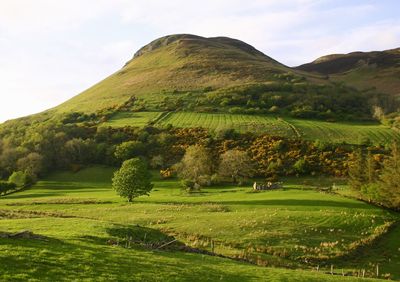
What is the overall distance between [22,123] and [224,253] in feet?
424

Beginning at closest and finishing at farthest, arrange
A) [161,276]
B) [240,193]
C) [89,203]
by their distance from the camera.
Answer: [161,276]
[89,203]
[240,193]

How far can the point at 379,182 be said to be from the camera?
6212 centimetres

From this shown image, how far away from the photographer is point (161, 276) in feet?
71.7

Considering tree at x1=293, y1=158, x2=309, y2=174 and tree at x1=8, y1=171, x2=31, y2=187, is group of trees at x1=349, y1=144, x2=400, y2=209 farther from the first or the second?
tree at x1=8, y1=171, x2=31, y2=187

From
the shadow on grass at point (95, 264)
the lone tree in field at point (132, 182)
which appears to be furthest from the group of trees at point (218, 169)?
the shadow on grass at point (95, 264)

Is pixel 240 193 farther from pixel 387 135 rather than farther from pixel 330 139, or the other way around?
pixel 387 135

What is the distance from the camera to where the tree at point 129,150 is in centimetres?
10800

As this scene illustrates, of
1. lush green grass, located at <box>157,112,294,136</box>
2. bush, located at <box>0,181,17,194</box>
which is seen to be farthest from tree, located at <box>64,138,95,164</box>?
bush, located at <box>0,181,17,194</box>

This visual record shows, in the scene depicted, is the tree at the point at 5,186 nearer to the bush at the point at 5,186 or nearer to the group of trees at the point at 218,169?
the bush at the point at 5,186

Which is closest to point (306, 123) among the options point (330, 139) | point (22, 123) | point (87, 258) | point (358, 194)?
point (330, 139)

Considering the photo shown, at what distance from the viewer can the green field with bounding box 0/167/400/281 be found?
75.5 ft

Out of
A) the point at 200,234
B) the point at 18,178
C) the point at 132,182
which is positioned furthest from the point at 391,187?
the point at 18,178

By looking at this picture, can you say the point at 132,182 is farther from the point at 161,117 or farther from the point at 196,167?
the point at 161,117

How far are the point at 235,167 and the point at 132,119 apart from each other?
5859 cm
